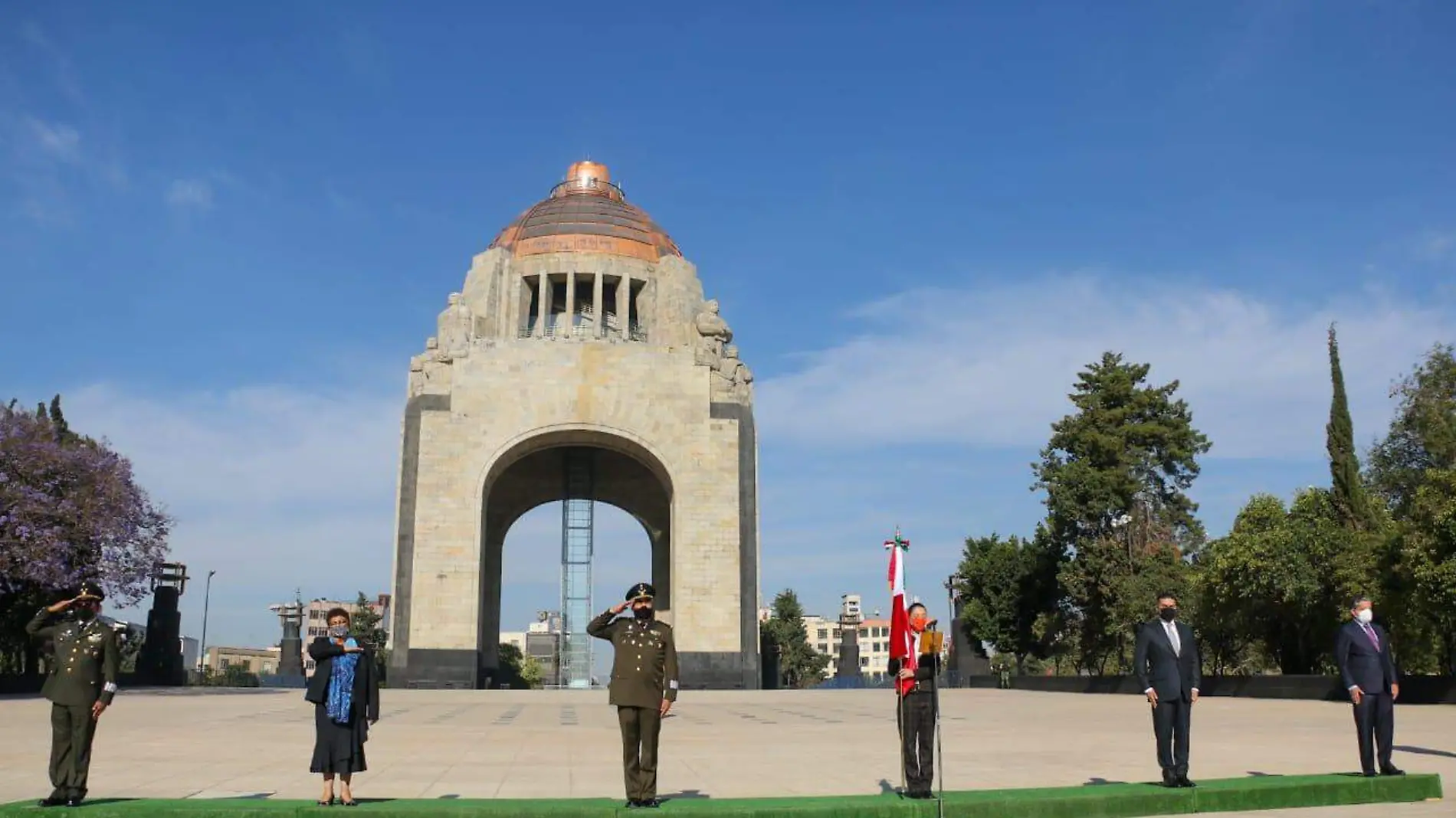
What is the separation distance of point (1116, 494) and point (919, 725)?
28.3 metres

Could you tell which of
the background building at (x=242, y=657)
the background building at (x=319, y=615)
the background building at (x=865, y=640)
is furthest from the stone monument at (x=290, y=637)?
the background building at (x=865, y=640)

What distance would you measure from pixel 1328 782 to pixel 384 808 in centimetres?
645

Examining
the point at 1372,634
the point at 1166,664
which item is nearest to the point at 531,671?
the point at 1372,634

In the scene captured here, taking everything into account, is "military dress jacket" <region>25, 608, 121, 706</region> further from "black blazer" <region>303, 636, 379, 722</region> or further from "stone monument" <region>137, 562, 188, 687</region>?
"stone monument" <region>137, 562, 188, 687</region>

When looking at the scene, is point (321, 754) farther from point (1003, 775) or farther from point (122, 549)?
point (122, 549)

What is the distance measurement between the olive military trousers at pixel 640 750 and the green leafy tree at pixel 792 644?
52024mm

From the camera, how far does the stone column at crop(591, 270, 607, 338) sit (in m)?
34.0

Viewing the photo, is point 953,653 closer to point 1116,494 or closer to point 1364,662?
point 1116,494

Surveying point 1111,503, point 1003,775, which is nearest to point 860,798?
point 1003,775

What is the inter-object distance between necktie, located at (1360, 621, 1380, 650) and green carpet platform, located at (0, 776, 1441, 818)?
1.11 m

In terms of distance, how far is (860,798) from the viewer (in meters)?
7.68

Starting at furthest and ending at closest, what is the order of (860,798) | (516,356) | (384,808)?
(516,356), (860,798), (384,808)

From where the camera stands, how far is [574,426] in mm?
31875

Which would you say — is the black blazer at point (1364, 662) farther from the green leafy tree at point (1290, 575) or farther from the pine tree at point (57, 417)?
the pine tree at point (57, 417)
